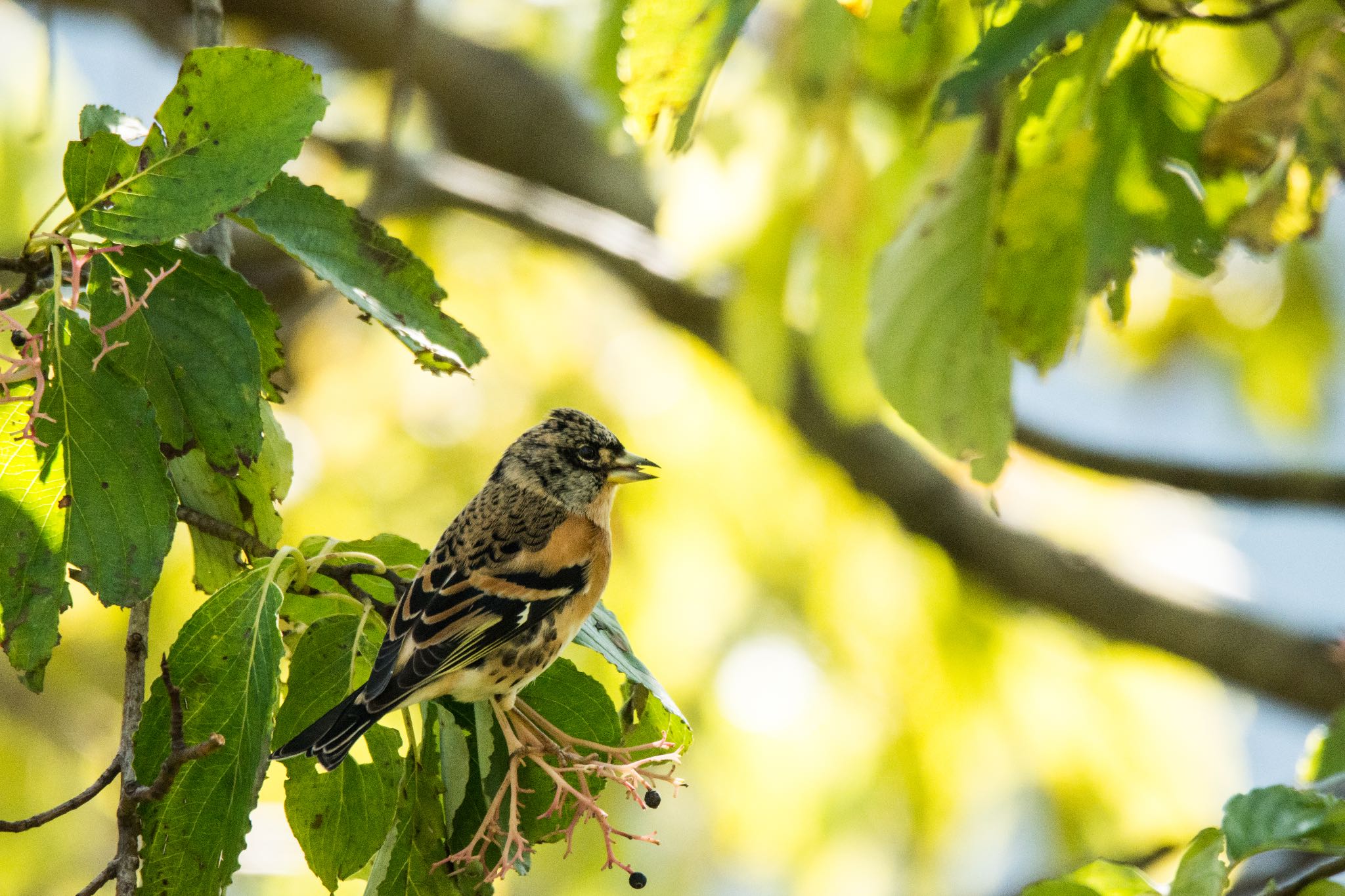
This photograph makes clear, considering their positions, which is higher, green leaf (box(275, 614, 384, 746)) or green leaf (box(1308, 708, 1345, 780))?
green leaf (box(275, 614, 384, 746))

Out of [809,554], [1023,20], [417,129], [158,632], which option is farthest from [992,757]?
[417,129]

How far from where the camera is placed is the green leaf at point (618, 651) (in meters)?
2.20

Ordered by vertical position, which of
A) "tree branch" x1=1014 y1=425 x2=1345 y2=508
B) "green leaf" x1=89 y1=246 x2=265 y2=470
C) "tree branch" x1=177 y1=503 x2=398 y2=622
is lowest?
"tree branch" x1=1014 y1=425 x2=1345 y2=508

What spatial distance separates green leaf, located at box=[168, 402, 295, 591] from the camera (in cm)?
225

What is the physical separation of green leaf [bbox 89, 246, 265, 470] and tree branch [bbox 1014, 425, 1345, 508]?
13.8 ft

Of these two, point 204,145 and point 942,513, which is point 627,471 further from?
point 942,513

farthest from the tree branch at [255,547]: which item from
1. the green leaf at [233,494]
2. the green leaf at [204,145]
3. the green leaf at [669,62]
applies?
the green leaf at [669,62]

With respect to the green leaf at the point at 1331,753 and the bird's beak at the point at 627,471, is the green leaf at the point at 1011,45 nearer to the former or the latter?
the bird's beak at the point at 627,471

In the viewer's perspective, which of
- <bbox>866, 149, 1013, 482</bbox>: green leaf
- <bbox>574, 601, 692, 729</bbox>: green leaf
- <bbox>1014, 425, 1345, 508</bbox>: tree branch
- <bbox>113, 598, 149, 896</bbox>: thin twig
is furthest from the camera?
<bbox>1014, 425, 1345, 508</bbox>: tree branch

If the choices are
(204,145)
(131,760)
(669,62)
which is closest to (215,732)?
(131,760)

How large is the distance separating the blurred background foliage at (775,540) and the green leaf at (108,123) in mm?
2400

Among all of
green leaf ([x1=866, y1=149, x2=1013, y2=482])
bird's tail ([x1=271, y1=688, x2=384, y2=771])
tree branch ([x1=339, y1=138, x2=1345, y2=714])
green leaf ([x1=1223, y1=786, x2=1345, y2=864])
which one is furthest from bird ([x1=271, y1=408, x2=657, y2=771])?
tree branch ([x1=339, y1=138, x2=1345, y2=714])

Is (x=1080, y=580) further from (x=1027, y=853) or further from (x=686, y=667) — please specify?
(x=686, y=667)

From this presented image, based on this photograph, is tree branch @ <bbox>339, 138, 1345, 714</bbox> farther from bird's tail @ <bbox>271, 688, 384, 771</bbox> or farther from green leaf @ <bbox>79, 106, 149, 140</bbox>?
bird's tail @ <bbox>271, 688, 384, 771</bbox>
